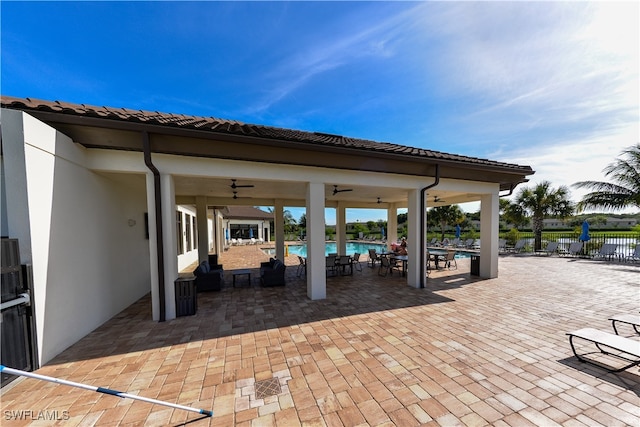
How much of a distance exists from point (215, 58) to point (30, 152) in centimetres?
753

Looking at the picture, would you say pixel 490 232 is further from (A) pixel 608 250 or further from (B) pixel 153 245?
(B) pixel 153 245

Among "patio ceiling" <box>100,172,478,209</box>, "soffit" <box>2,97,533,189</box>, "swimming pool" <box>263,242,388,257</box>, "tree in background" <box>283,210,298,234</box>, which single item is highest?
"soffit" <box>2,97,533,189</box>

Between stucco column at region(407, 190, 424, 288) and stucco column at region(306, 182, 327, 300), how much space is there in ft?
10.4

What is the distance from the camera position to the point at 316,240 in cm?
656

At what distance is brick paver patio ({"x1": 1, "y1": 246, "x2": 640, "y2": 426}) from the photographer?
2.56m

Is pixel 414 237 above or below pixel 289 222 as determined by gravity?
above

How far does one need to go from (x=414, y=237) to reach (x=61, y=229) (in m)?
8.42

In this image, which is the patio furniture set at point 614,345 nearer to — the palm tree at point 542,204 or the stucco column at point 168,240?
the stucco column at point 168,240

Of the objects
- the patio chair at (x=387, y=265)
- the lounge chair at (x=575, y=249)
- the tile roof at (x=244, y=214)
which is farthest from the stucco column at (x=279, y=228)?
the tile roof at (x=244, y=214)

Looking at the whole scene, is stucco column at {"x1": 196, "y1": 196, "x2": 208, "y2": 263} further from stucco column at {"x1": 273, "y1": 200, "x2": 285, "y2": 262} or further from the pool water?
the pool water

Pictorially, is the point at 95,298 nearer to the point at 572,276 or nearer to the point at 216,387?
the point at 216,387

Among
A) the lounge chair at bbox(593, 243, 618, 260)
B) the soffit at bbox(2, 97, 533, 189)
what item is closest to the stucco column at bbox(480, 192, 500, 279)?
the soffit at bbox(2, 97, 533, 189)

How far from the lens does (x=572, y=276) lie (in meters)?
9.25

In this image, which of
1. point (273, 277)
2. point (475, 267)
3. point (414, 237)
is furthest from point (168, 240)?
point (475, 267)
